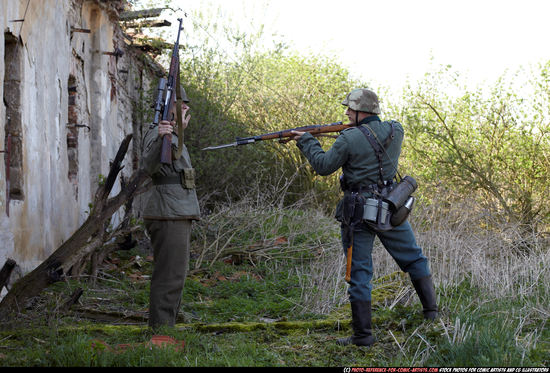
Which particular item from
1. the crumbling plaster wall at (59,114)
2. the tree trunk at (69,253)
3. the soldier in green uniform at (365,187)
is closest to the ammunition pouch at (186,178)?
the tree trunk at (69,253)

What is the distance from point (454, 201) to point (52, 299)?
20.7 ft

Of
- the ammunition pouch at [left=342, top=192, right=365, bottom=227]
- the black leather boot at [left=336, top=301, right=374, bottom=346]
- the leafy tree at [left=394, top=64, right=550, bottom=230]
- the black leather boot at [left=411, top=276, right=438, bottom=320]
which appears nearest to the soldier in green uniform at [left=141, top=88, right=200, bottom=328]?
the ammunition pouch at [left=342, top=192, right=365, bottom=227]

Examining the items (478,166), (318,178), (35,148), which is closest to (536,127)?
(478,166)

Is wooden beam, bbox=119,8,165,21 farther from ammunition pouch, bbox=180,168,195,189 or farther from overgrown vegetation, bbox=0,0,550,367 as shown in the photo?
ammunition pouch, bbox=180,168,195,189

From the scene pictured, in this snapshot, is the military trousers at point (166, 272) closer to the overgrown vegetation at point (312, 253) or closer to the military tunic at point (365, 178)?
the overgrown vegetation at point (312, 253)

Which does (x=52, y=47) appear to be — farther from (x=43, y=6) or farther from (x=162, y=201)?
(x=162, y=201)

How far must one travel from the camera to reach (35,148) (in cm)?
696

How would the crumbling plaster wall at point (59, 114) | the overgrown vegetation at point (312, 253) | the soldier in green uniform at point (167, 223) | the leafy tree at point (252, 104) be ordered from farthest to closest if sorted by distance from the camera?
1. the leafy tree at point (252, 104)
2. the crumbling plaster wall at point (59, 114)
3. the soldier in green uniform at point (167, 223)
4. the overgrown vegetation at point (312, 253)

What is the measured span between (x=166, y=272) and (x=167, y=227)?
34 centimetres

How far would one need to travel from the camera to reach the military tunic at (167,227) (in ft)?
14.9

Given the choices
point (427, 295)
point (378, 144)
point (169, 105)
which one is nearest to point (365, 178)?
point (378, 144)

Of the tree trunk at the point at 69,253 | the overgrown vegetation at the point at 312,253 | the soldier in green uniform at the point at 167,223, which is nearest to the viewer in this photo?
the overgrown vegetation at the point at 312,253

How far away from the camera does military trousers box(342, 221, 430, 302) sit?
4.36 meters

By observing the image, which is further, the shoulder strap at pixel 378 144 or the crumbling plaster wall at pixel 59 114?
the crumbling plaster wall at pixel 59 114
